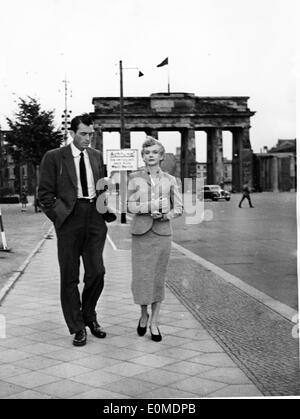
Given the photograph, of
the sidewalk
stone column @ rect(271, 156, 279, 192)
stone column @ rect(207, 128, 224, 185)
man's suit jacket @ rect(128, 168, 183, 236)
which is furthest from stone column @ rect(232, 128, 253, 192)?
man's suit jacket @ rect(128, 168, 183, 236)

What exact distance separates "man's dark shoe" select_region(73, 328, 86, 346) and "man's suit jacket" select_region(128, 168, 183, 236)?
40.7 inches

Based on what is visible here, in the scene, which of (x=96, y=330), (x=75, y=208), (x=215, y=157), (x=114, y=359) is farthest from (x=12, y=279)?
(x=215, y=157)

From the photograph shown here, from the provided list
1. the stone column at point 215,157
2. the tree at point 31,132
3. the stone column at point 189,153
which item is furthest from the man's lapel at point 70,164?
the stone column at point 215,157

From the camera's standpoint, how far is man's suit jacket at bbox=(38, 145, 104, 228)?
5715 millimetres

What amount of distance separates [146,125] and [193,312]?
233ft

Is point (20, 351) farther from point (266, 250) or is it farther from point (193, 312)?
point (266, 250)

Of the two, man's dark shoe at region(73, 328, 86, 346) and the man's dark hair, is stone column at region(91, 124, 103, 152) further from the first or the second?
man's dark shoe at region(73, 328, 86, 346)

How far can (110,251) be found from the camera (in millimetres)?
14352

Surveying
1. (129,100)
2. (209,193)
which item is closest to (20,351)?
(209,193)

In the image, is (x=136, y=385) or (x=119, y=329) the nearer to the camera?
(x=136, y=385)

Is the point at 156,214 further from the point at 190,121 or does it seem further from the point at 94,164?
the point at 190,121

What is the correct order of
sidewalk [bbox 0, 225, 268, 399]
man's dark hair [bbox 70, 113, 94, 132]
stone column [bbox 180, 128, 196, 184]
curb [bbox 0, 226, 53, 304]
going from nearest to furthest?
1. sidewalk [bbox 0, 225, 268, 399]
2. man's dark hair [bbox 70, 113, 94, 132]
3. curb [bbox 0, 226, 53, 304]
4. stone column [bbox 180, 128, 196, 184]

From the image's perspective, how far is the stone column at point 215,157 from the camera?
80.5 m

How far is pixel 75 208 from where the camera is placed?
576cm
